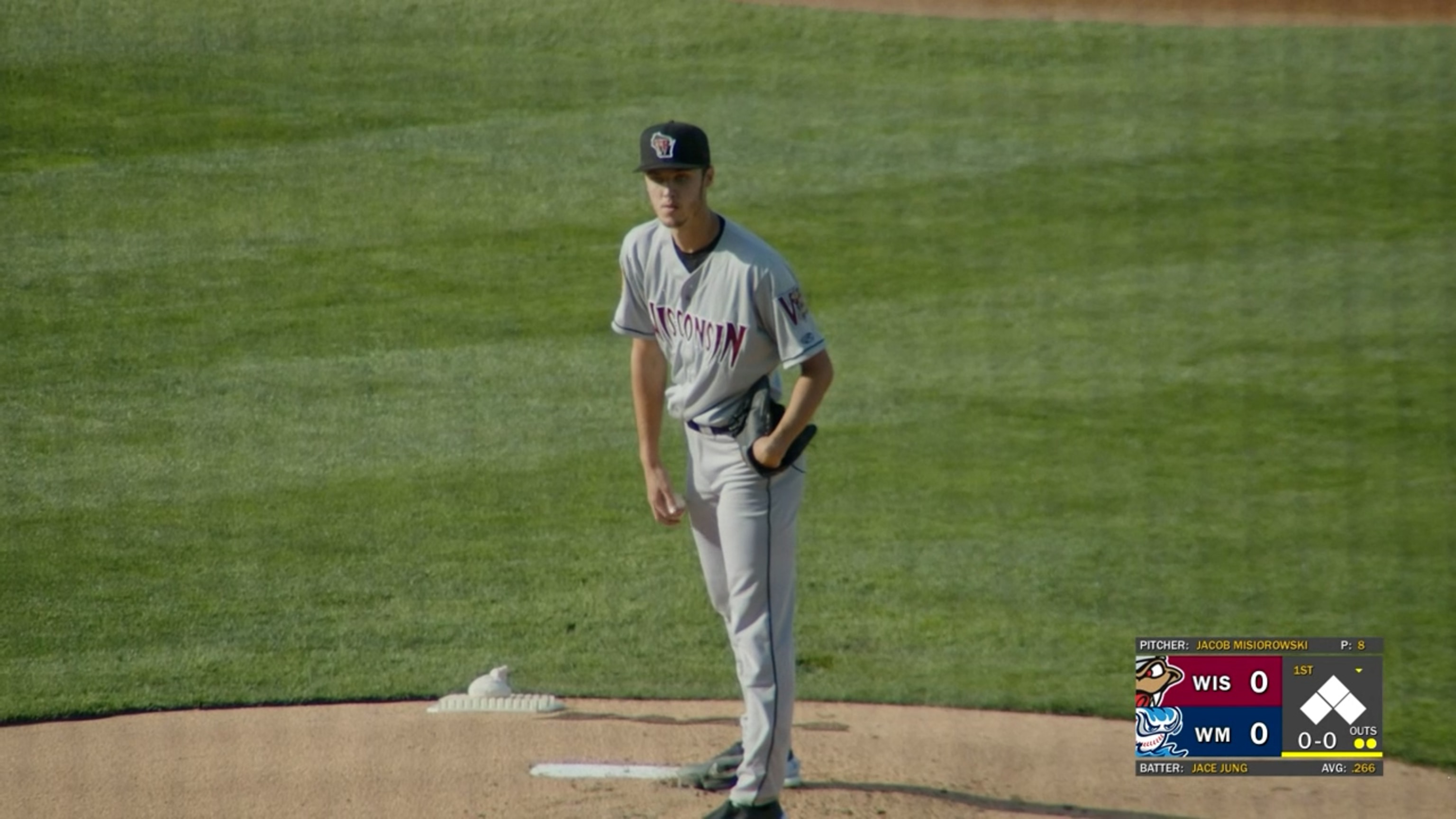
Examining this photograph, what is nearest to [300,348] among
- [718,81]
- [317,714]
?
[317,714]

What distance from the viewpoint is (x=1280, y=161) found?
11.6 meters

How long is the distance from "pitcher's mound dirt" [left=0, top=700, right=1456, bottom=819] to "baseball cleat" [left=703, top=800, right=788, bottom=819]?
177 mm

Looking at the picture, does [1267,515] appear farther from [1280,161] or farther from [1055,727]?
[1280,161]

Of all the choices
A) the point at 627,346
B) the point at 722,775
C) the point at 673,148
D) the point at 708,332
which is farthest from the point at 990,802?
the point at 627,346

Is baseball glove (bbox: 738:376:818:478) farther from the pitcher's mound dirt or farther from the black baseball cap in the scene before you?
the pitcher's mound dirt

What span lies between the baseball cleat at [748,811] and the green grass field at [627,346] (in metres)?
1.26

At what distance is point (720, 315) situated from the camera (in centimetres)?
391

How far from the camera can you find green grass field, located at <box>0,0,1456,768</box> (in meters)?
5.80

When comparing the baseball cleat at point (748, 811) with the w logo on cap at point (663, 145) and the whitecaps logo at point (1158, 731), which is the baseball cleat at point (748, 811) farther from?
the w logo on cap at point (663, 145)

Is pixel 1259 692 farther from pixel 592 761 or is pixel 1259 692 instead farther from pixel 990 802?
pixel 592 761

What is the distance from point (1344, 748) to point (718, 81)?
9459mm

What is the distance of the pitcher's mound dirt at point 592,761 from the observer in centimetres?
425

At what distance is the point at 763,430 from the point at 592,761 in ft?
3.90

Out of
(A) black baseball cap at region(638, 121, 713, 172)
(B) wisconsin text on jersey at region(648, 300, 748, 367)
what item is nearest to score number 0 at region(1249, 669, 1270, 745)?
(B) wisconsin text on jersey at region(648, 300, 748, 367)
